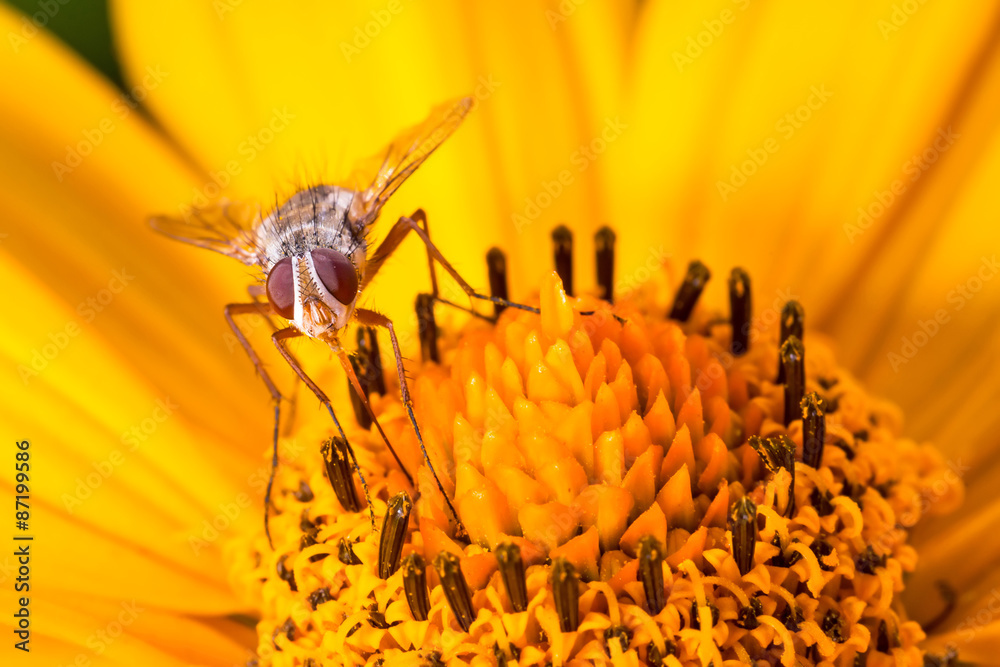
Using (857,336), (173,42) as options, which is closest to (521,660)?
(857,336)

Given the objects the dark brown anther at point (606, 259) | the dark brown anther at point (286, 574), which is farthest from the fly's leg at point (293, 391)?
the dark brown anther at point (606, 259)

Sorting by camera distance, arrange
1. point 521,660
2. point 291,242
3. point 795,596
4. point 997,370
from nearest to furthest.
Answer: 1. point 521,660
2. point 795,596
3. point 291,242
4. point 997,370

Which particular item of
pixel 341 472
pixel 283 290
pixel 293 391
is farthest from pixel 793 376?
pixel 293 391

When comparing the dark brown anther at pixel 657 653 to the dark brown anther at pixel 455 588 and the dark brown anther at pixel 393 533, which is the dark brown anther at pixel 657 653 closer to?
the dark brown anther at pixel 455 588

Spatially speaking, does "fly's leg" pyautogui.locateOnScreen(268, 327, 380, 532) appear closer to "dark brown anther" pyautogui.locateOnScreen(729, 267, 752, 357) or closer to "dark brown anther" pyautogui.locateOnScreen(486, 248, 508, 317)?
"dark brown anther" pyautogui.locateOnScreen(486, 248, 508, 317)

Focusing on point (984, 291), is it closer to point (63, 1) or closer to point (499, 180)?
point (499, 180)

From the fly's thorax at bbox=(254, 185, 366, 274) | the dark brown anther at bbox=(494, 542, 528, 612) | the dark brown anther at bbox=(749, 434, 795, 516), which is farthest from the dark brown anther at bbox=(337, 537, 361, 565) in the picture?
the dark brown anther at bbox=(749, 434, 795, 516)
